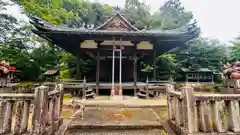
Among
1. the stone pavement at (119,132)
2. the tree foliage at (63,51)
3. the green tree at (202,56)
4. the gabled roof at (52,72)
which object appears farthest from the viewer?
the green tree at (202,56)

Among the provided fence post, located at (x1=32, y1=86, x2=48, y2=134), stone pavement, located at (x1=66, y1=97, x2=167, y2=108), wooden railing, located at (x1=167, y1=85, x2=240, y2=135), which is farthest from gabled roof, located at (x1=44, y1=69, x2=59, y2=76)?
wooden railing, located at (x1=167, y1=85, x2=240, y2=135)

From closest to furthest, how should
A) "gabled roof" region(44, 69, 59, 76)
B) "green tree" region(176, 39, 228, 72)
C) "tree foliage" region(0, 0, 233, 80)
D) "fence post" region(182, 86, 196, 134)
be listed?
1. "fence post" region(182, 86, 196, 134)
2. "tree foliage" region(0, 0, 233, 80)
3. "gabled roof" region(44, 69, 59, 76)
4. "green tree" region(176, 39, 228, 72)

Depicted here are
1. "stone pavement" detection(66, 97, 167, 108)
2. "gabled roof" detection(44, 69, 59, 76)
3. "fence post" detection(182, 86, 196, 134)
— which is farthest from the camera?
"gabled roof" detection(44, 69, 59, 76)

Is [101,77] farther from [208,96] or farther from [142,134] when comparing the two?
[208,96]

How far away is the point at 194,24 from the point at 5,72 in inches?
432

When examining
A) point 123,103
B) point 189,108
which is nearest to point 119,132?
point 189,108

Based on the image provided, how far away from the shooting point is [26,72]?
19281 millimetres

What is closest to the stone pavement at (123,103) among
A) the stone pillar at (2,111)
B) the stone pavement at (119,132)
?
the stone pavement at (119,132)

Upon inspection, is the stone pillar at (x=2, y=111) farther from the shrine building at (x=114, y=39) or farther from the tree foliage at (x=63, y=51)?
the tree foliage at (x=63, y=51)

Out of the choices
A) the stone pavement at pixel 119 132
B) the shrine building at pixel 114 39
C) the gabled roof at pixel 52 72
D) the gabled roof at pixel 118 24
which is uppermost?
the gabled roof at pixel 118 24

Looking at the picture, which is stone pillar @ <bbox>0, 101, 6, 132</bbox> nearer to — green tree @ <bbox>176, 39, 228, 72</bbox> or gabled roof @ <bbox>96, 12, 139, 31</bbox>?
gabled roof @ <bbox>96, 12, 139, 31</bbox>

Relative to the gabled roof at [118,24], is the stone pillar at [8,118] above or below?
below

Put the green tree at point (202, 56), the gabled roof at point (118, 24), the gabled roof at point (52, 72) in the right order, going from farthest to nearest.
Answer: the green tree at point (202, 56), the gabled roof at point (52, 72), the gabled roof at point (118, 24)

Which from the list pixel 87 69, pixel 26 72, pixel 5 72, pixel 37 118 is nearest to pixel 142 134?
pixel 37 118
